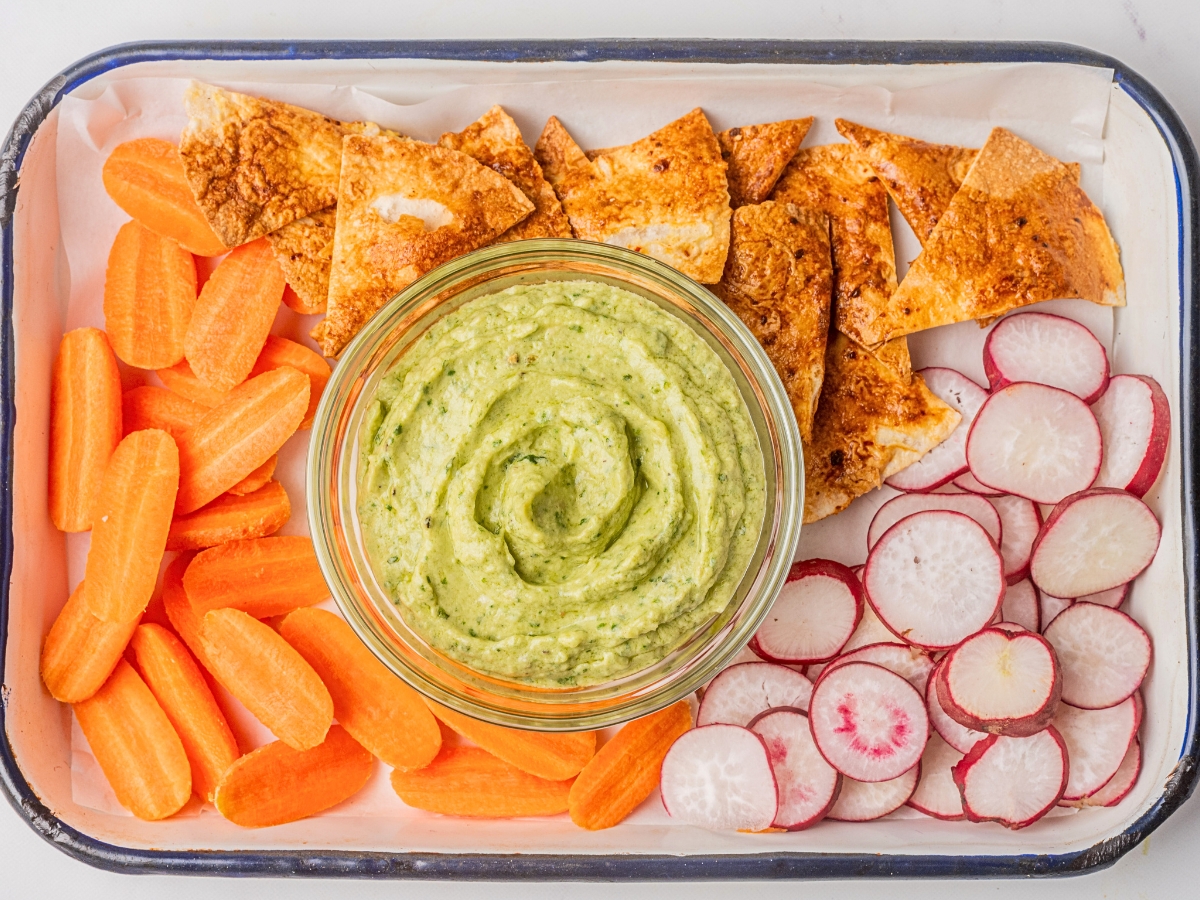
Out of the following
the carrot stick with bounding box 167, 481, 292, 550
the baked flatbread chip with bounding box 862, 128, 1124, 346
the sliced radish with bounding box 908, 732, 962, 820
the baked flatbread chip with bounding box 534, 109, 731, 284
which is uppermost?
the baked flatbread chip with bounding box 534, 109, 731, 284

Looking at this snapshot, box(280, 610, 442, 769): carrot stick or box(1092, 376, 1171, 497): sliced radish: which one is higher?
box(1092, 376, 1171, 497): sliced radish

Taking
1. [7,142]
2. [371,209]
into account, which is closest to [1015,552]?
[371,209]

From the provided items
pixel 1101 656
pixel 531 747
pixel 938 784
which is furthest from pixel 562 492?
pixel 1101 656

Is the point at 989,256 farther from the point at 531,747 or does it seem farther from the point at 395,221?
the point at 531,747

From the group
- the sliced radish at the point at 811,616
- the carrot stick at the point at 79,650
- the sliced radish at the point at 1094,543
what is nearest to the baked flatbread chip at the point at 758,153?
the sliced radish at the point at 811,616

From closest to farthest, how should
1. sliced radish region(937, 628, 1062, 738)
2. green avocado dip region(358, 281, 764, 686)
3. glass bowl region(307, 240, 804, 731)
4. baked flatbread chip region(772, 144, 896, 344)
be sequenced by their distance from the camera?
green avocado dip region(358, 281, 764, 686) < glass bowl region(307, 240, 804, 731) < sliced radish region(937, 628, 1062, 738) < baked flatbread chip region(772, 144, 896, 344)

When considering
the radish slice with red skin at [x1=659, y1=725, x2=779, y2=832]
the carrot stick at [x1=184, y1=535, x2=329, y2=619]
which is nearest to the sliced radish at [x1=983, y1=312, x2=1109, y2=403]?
the radish slice with red skin at [x1=659, y1=725, x2=779, y2=832]

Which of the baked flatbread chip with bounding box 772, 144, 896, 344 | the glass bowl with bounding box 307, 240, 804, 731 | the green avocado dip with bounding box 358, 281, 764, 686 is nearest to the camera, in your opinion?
the green avocado dip with bounding box 358, 281, 764, 686

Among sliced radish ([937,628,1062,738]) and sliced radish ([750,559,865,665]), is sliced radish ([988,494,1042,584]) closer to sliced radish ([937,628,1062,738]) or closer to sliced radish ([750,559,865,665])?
sliced radish ([937,628,1062,738])

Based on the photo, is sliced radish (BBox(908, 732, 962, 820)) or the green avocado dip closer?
the green avocado dip
